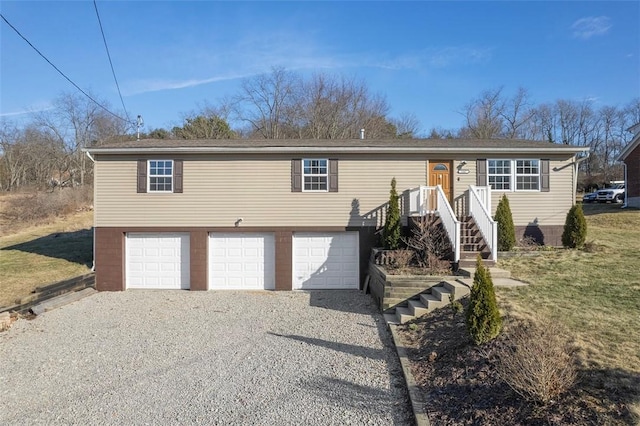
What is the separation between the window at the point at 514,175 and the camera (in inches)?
457

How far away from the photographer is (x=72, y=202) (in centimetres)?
2412

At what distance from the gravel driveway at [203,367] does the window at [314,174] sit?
3.91m

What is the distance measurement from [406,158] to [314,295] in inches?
199

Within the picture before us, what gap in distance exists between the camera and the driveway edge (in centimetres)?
397

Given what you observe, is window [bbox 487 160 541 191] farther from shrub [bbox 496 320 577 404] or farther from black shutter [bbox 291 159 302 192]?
shrub [bbox 496 320 577 404]

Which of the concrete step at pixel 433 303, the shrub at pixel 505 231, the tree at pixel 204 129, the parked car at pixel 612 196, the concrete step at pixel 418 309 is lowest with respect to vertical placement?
the concrete step at pixel 418 309

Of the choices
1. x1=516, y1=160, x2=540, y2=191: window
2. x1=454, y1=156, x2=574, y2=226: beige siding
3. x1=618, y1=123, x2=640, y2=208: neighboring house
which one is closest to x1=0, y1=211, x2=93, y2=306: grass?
x1=454, y1=156, x2=574, y2=226: beige siding

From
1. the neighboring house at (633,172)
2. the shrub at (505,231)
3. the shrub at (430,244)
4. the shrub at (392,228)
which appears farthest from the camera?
the neighboring house at (633,172)

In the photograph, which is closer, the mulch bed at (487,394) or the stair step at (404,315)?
the mulch bed at (487,394)

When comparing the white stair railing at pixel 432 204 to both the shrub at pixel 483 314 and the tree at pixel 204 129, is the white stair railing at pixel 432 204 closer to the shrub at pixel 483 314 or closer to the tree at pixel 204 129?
the shrub at pixel 483 314

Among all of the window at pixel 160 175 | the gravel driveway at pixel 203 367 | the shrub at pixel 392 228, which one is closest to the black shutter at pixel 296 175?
the shrub at pixel 392 228

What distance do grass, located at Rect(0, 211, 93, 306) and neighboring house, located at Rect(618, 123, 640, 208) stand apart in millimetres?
26452

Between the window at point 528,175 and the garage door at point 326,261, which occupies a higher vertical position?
the window at point 528,175

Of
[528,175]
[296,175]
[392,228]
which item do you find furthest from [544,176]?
[296,175]
